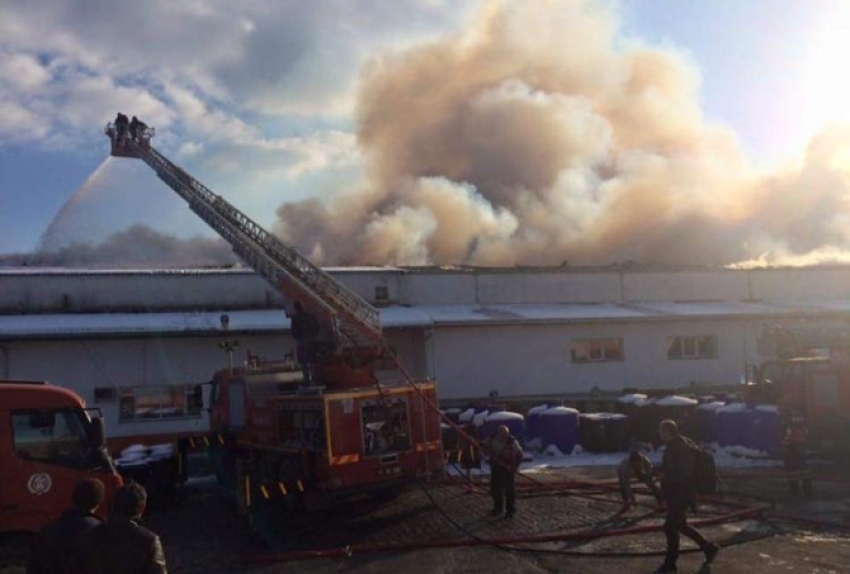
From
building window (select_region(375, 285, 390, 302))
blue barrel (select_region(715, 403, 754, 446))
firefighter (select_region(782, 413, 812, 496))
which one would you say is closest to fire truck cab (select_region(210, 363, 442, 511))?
firefighter (select_region(782, 413, 812, 496))

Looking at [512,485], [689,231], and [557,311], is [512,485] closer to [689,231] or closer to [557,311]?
[557,311]

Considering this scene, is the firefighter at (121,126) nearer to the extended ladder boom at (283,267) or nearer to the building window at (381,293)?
the extended ladder boom at (283,267)

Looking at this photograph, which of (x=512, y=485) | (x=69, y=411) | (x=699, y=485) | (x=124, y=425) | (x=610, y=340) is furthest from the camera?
(x=610, y=340)

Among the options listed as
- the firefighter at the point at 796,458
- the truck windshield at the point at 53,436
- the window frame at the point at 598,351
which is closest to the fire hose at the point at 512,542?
the firefighter at the point at 796,458

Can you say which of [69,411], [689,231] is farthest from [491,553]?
[689,231]

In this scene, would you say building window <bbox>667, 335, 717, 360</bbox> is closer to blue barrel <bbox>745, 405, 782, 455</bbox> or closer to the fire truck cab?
blue barrel <bbox>745, 405, 782, 455</bbox>

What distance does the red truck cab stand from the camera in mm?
7738

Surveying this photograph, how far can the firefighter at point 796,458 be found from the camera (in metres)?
11.7

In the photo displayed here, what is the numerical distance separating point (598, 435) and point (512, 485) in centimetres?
704

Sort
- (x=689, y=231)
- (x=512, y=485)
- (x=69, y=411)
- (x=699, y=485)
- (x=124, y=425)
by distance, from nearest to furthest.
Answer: (x=699, y=485), (x=69, y=411), (x=512, y=485), (x=124, y=425), (x=689, y=231)

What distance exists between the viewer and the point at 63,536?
429 cm

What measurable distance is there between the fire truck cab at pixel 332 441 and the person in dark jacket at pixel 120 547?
21.6 feet

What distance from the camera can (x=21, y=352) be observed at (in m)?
20.3

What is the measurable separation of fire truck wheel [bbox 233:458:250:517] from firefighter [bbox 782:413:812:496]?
8196mm
